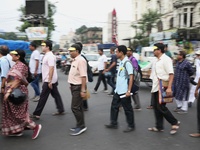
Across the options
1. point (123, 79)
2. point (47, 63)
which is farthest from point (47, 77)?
point (123, 79)

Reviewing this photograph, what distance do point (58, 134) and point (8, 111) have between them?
3.27ft

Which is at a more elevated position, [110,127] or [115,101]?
A: [115,101]

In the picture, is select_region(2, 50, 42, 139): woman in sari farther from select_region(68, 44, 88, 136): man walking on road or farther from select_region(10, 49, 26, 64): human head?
select_region(68, 44, 88, 136): man walking on road

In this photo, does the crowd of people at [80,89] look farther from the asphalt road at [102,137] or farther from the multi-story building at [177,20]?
the multi-story building at [177,20]

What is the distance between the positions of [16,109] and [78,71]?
1.30 m

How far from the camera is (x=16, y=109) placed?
4461 millimetres

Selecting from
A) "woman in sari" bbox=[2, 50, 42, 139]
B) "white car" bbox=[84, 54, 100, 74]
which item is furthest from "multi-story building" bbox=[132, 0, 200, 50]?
"woman in sari" bbox=[2, 50, 42, 139]

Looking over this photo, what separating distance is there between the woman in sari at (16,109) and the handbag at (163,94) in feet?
7.50

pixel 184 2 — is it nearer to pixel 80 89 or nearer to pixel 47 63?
pixel 47 63

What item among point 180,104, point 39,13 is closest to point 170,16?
point 39,13

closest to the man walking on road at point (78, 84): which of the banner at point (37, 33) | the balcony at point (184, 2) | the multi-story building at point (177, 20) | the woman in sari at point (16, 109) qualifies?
the woman in sari at point (16, 109)

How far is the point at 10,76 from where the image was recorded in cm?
434

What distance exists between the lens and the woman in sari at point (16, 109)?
14.2ft

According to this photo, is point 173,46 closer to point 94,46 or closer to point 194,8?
point 194,8
